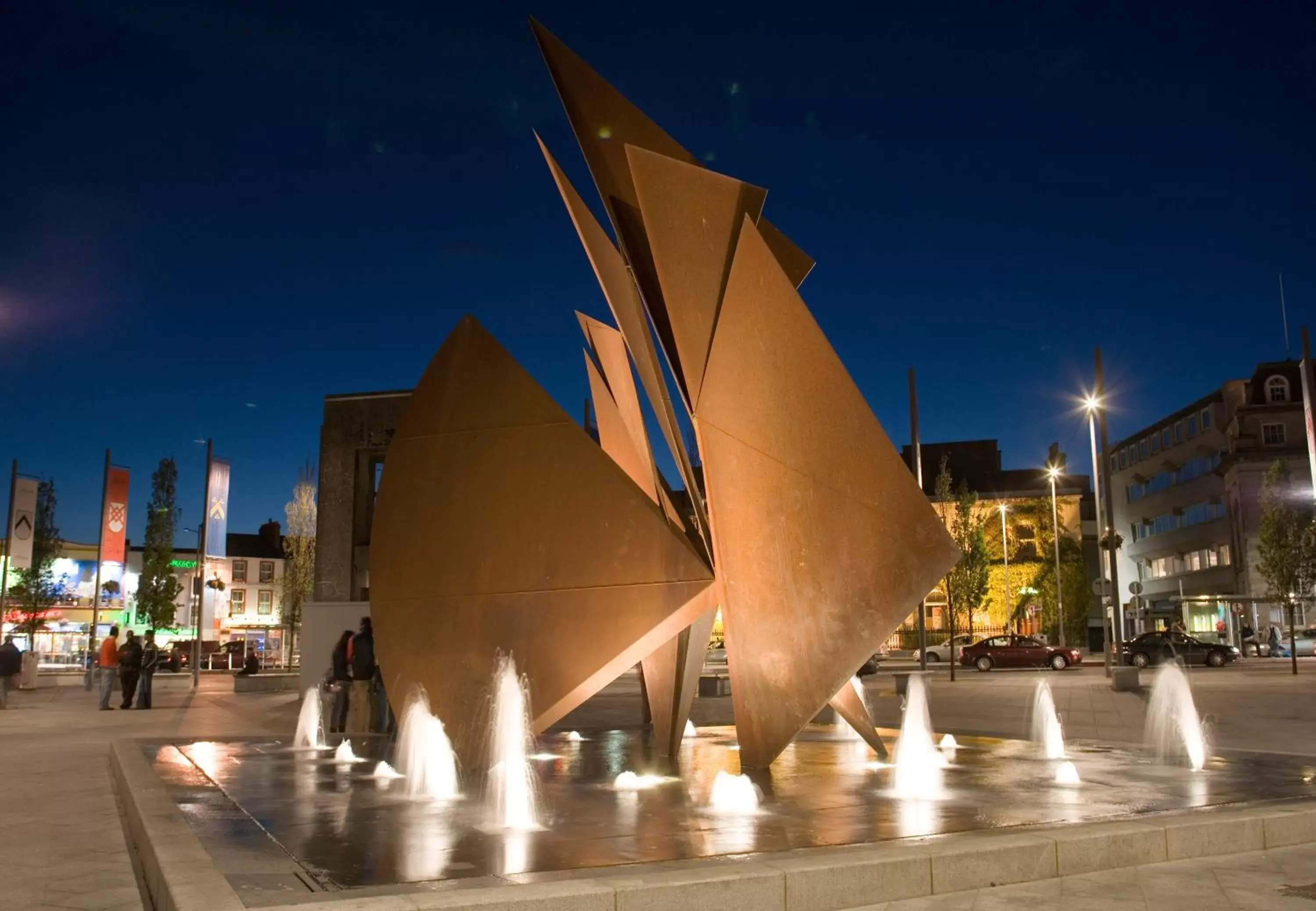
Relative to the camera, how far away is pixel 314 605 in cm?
2433

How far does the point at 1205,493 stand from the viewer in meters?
62.2

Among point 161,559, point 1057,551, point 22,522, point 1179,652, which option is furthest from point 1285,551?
point 161,559

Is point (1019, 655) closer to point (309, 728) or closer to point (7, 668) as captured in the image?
point (309, 728)

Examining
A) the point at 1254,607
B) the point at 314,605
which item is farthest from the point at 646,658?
the point at 1254,607

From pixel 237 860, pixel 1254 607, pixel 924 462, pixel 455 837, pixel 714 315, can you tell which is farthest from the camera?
pixel 924 462

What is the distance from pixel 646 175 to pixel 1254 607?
53.8m

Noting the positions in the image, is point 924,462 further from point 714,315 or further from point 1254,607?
point 714,315

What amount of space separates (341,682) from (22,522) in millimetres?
24190

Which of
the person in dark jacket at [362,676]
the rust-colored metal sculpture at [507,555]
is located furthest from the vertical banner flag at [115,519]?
the rust-colored metal sculpture at [507,555]

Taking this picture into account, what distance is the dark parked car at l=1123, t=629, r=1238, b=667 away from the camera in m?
37.2

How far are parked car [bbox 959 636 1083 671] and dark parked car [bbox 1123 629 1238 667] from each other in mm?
1986

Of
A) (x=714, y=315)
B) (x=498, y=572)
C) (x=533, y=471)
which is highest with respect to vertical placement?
(x=714, y=315)

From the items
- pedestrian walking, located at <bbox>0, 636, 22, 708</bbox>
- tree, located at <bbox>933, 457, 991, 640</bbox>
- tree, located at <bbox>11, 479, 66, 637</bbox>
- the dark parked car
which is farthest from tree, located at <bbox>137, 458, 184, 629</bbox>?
the dark parked car

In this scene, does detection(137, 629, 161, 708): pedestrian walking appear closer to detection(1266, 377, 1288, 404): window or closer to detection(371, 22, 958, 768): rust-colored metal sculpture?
detection(371, 22, 958, 768): rust-colored metal sculpture
